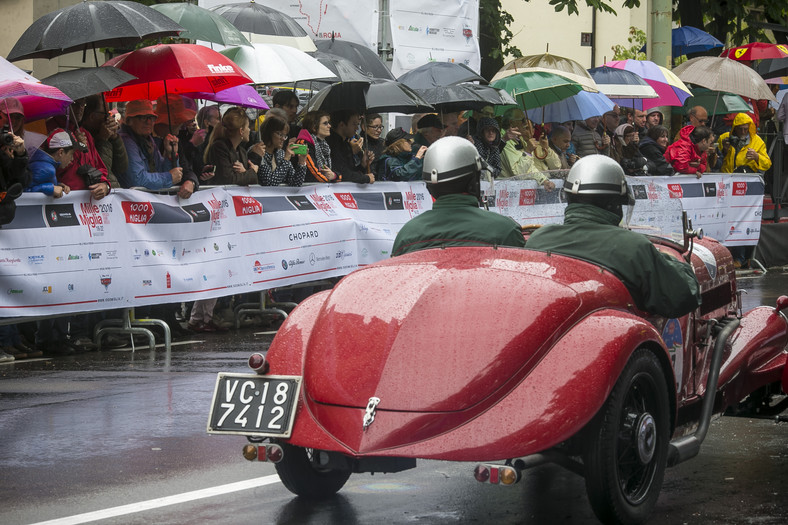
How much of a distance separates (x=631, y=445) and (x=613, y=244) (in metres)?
1.01

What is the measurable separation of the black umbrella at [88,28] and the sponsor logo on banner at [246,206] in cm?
189

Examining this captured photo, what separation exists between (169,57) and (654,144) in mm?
9135

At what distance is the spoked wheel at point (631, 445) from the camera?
225 inches

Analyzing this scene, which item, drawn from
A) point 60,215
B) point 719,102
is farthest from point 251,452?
point 719,102

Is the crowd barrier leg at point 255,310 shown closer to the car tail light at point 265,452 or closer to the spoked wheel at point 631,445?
the car tail light at point 265,452

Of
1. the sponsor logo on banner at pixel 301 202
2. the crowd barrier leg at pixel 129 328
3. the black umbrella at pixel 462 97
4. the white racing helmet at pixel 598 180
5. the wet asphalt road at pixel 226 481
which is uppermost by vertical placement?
the black umbrella at pixel 462 97

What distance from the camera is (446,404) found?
5.65 m

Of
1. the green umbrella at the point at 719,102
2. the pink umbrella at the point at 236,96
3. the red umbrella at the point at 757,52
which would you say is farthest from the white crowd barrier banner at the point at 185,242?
the red umbrella at the point at 757,52

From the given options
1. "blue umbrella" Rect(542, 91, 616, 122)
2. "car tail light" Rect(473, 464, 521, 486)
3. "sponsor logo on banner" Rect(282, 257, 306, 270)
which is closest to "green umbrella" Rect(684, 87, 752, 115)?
"blue umbrella" Rect(542, 91, 616, 122)

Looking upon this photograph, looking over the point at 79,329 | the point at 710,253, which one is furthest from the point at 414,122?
the point at 710,253

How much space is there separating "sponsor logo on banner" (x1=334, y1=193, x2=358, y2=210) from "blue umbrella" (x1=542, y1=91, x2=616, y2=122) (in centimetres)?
435

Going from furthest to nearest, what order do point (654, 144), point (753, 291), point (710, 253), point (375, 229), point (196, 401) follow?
point (654, 144), point (753, 291), point (375, 229), point (196, 401), point (710, 253)

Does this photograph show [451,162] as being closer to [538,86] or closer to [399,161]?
[399,161]

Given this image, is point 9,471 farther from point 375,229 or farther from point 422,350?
point 375,229
